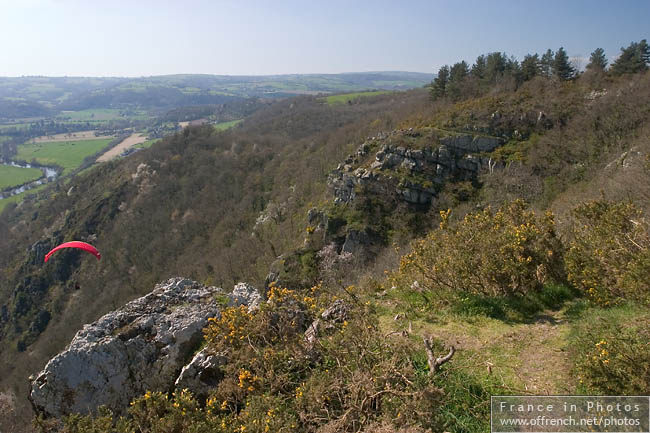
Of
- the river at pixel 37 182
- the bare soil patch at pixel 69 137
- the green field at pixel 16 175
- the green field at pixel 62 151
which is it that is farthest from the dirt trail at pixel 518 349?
the bare soil patch at pixel 69 137

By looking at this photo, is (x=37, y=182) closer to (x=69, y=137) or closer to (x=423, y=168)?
(x=69, y=137)

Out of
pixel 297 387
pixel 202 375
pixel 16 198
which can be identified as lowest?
pixel 16 198

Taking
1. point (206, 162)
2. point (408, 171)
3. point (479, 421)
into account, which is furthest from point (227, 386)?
point (206, 162)

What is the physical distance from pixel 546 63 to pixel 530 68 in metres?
2.37

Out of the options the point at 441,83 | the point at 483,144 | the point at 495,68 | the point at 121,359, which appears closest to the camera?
the point at 121,359

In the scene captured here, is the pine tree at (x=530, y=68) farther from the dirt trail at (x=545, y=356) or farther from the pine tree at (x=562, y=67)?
the dirt trail at (x=545, y=356)

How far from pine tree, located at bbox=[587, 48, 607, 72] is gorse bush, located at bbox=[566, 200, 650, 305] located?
49117 millimetres

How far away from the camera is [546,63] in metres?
48.5

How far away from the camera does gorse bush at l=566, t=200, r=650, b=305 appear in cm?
653

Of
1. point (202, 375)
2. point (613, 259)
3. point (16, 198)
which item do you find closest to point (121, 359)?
point (202, 375)

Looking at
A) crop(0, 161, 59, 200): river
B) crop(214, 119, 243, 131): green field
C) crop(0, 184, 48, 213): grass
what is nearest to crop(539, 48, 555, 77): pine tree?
crop(214, 119, 243, 131): green field

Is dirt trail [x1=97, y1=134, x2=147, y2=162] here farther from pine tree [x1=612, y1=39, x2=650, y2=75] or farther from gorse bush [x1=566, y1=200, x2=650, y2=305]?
gorse bush [x1=566, y1=200, x2=650, y2=305]

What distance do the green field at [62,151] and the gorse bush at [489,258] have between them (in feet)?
479

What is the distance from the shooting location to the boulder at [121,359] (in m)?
6.88
